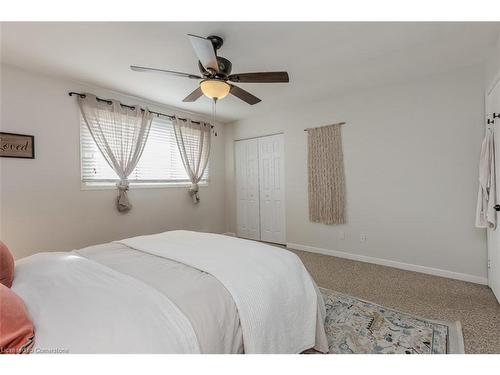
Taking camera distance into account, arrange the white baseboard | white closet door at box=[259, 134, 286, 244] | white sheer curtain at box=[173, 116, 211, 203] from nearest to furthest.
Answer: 1. the white baseboard
2. white sheer curtain at box=[173, 116, 211, 203]
3. white closet door at box=[259, 134, 286, 244]

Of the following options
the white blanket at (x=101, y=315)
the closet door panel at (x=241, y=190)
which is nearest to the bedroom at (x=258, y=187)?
the white blanket at (x=101, y=315)

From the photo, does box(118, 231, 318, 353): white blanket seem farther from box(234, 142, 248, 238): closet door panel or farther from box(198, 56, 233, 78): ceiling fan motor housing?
box(234, 142, 248, 238): closet door panel

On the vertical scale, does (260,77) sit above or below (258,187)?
above

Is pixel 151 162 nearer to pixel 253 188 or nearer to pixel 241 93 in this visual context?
pixel 253 188

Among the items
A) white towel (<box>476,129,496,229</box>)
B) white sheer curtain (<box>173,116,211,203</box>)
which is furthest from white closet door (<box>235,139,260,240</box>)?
white towel (<box>476,129,496,229</box>)

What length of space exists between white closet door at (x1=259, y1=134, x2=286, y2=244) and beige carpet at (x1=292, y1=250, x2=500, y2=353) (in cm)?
120

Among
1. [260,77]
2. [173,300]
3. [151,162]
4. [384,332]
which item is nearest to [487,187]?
[384,332]

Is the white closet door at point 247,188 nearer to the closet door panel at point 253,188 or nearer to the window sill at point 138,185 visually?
the closet door panel at point 253,188

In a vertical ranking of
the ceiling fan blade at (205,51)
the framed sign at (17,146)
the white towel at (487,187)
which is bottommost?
the white towel at (487,187)

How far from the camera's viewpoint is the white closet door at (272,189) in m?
4.41

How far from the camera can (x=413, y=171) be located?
3.07 meters

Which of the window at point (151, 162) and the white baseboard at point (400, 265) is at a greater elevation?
the window at point (151, 162)

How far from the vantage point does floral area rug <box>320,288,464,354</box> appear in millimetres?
1633

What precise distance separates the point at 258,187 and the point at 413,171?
254 centimetres
